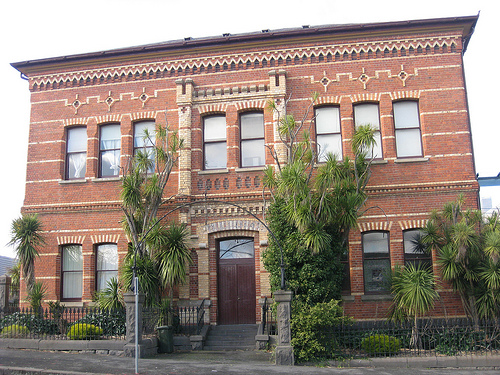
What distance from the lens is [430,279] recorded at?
1412cm

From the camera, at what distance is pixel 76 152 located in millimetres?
18891

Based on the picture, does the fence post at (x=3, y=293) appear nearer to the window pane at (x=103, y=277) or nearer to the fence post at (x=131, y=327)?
the window pane at (x=103, y=277)

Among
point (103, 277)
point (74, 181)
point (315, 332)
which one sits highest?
point (74, 181)

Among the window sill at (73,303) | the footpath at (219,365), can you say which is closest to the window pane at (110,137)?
the window sill at (73,303)

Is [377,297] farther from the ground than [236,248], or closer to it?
closer to it

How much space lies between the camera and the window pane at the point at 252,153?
1769cm

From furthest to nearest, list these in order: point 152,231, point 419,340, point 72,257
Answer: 1. point 72,257
2. point 152,231
3. point 419,340

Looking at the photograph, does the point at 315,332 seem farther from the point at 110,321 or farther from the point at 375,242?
the point at 110,321

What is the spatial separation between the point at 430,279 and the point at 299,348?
4.31 m

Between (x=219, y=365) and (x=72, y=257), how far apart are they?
27.2ft

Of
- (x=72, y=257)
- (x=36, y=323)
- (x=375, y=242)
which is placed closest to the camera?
(x=36, y=323)

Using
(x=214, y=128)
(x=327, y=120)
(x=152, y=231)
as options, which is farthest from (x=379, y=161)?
(x=152, y=231)

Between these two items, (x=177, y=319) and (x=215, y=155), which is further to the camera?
(x=215, y=155)

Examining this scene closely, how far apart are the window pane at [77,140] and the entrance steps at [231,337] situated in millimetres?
8427
